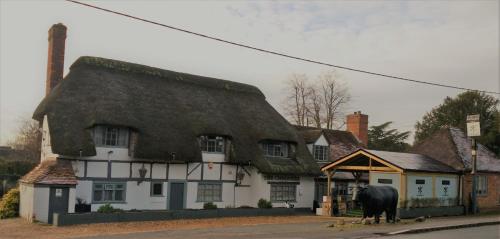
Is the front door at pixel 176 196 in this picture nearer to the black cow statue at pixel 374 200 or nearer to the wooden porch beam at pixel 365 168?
the wooden porch beam at pixel 365 168

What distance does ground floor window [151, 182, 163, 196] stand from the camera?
28.9m

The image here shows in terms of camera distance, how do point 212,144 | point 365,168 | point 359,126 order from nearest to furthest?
point 365,168
point 212,144
point 359,126

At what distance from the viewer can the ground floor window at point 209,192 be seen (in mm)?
30875

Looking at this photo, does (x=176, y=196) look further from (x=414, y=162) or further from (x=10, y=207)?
(x=414, y=162)

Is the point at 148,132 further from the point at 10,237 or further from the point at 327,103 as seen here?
the point at 327,103

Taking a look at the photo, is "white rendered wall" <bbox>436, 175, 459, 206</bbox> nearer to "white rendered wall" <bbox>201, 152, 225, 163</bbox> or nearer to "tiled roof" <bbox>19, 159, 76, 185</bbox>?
"white rendered wall" <bbox>201, 152, 225, 163</bbox>

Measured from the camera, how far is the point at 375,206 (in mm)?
24484

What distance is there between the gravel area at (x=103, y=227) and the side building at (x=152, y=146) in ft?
4.74

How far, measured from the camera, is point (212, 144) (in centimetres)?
3159

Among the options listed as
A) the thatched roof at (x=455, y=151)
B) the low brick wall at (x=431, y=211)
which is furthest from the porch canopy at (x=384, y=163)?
the low brick wall at (x=431, y=211)

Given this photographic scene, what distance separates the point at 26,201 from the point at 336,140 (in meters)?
24.5

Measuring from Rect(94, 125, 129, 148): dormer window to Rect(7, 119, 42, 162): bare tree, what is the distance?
30.5 metres

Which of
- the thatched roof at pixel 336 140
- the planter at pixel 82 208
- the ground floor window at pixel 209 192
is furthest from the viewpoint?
the thatched roof at pixel 336 140

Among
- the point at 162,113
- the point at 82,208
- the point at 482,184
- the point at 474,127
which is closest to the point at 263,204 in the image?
the point at 162,113
